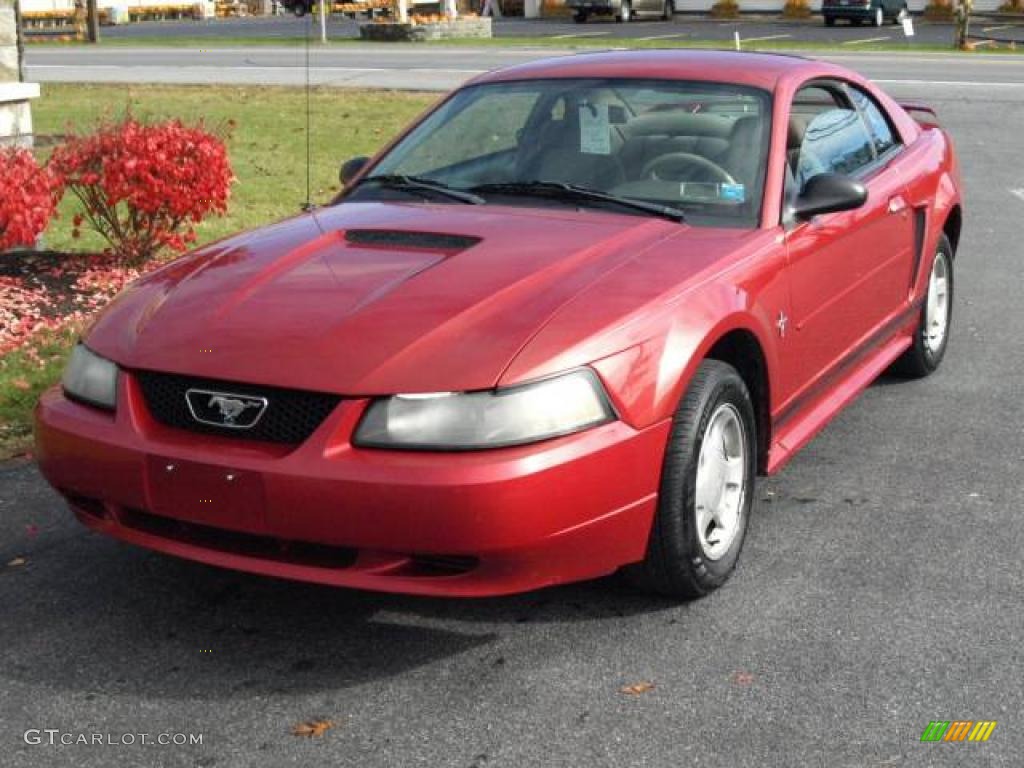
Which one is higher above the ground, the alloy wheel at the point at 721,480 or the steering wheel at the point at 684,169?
the steering wheel at the point at 684,169

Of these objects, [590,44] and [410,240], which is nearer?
[410,240]

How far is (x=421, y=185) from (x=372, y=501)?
1.91 meters

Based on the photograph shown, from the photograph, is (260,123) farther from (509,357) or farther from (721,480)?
(509,357)

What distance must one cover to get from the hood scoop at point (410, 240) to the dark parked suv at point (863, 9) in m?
39.3

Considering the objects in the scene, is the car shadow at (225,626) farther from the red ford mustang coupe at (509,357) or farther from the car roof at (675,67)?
the car roof at (675,67)

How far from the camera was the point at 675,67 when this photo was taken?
560 centimetres

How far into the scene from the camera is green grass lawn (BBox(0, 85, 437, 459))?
711 centimetres

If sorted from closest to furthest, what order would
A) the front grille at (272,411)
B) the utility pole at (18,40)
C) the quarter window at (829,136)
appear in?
the front grille at (272,411) < the quarter window at (829,136) < the utility pole at (18,40)

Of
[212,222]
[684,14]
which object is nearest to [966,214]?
[212,222]

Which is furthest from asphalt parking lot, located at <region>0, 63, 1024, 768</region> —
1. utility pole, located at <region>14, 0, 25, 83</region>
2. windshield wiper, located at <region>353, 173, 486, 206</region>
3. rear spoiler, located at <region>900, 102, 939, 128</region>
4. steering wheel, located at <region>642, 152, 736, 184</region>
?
utility pole, located at <region>14, 0, 25, 83</region>

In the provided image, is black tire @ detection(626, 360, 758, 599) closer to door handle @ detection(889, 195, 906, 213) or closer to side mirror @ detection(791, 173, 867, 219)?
side mirror @ detection(791, 173, 867, 219)

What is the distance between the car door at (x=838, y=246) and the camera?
201 inches

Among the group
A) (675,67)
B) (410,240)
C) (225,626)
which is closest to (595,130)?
(675,67)

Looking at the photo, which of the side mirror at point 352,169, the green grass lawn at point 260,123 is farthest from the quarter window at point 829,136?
the green grass lawn at point 260,123
